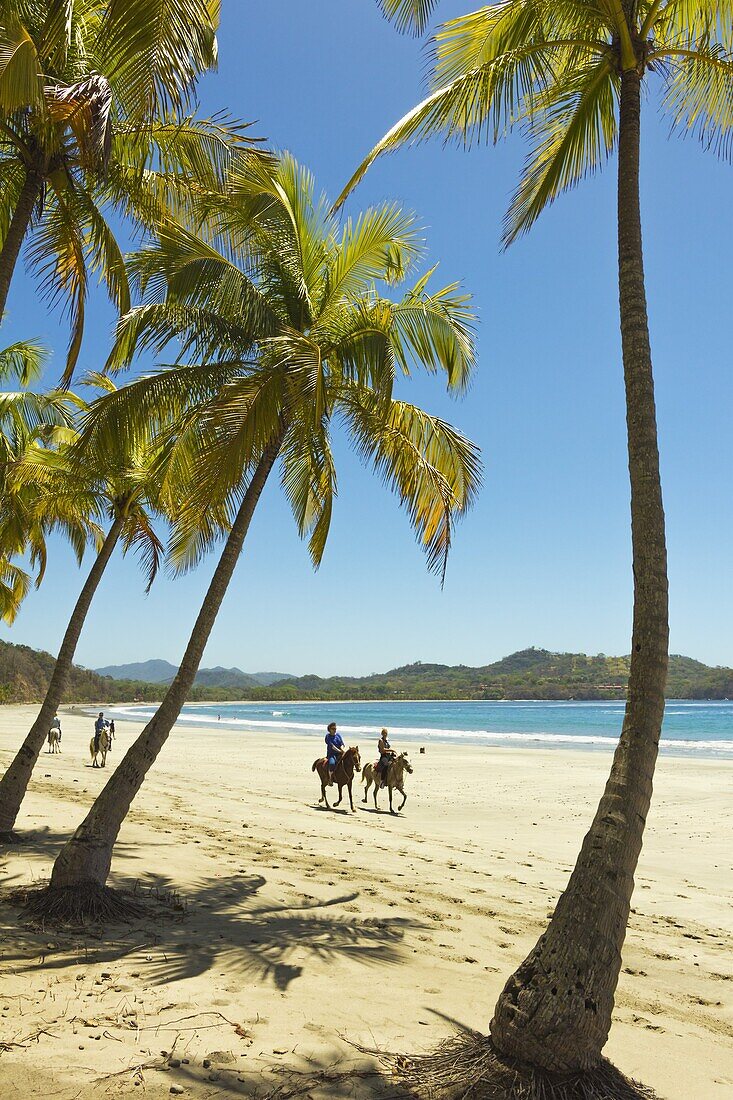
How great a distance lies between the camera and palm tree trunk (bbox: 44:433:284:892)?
696 centimetres

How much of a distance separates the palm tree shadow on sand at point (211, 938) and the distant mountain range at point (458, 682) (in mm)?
79431

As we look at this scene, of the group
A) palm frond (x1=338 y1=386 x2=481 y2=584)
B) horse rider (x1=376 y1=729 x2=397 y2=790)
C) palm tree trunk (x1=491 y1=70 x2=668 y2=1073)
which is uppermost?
palm frond (x1=338 y1=386 x2=481 y2=584)

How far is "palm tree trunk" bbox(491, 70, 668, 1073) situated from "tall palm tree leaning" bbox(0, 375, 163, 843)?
23.8 ft

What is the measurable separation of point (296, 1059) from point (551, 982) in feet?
5.10

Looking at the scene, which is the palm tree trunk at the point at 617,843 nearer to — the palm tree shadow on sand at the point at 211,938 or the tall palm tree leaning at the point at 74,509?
the palm tree shadow on sand at the point at 211,938

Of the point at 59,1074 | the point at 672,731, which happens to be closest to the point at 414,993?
the point at 59,1074

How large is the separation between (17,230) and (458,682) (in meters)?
164

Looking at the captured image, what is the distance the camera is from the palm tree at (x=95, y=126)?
489 cm

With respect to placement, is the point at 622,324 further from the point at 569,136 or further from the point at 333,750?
the point at 333,750

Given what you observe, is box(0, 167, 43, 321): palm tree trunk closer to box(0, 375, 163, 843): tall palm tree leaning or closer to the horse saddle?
box(0, 375, 163, 843): tall palm tree leaning

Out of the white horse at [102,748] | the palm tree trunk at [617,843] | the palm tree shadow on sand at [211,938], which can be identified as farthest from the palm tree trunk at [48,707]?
the white horse at [102,748]

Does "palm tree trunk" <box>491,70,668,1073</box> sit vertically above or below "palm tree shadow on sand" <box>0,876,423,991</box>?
above

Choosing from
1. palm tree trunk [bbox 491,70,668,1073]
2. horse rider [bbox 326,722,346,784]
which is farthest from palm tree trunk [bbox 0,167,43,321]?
horse rider [bbox 326,722,346,784]

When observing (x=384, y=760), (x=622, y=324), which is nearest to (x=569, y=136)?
(x=622, y=324)
